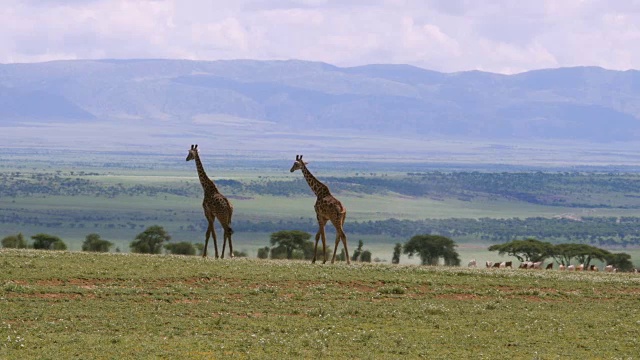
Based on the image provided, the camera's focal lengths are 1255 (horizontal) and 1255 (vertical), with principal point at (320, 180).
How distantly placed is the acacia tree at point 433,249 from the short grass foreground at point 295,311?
69.6 ft

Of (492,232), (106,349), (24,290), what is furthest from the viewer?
(492,232)

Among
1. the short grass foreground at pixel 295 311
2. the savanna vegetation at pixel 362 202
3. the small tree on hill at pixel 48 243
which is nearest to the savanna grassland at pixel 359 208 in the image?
the savanna vegetation at pixel 362 202

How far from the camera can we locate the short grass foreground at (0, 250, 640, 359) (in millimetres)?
19516

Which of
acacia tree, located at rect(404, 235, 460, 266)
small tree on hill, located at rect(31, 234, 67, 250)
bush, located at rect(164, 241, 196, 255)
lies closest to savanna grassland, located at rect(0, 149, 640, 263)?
bush, located at rect(164, 241, 196, 255)

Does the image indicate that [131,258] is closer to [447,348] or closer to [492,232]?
[447,348]

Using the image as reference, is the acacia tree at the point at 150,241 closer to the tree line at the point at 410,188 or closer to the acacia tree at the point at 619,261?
the acacia tree at the point at 619,261

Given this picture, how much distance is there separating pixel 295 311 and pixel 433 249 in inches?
1207

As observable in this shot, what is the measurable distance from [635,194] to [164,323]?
168 metres

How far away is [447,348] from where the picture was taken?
2008 cm

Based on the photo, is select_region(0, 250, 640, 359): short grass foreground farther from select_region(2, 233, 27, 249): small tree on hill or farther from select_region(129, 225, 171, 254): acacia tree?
select_region(129, 225, 171, 254): acacia tree

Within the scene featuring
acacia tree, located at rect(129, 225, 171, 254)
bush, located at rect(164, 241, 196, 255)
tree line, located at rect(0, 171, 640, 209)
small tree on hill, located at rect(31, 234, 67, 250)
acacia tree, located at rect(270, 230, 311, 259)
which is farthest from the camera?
tree line, located at rect(0, 171, 640, 209)

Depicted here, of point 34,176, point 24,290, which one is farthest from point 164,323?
point 34,176

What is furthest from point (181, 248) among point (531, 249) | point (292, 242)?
point (531, 249)

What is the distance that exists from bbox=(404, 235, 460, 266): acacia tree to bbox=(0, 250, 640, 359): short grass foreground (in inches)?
835
